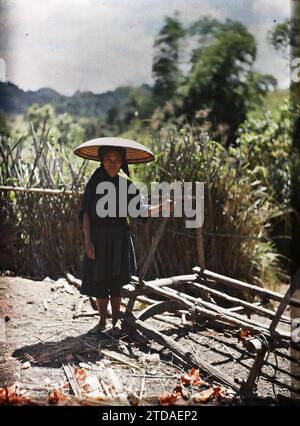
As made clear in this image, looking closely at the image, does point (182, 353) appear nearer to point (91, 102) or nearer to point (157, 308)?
point (157, 308)

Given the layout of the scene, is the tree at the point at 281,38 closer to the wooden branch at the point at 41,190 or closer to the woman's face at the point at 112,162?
the wooden branch at the point at 41,190

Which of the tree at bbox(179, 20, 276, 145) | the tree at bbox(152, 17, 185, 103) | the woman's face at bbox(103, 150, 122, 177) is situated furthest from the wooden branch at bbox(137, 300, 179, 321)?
the tree at bbox(152, 17, 185, 103)

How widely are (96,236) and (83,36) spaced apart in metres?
2.01

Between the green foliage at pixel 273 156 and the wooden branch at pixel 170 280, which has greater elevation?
the green foliage at pixel 273 156

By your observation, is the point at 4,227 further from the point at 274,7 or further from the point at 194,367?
→ the point at 274,7

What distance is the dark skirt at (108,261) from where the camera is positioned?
3.34 m

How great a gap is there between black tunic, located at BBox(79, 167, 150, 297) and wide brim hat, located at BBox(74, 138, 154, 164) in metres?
0.13

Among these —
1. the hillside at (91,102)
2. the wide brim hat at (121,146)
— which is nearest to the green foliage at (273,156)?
the wide brim hat at (121,146)

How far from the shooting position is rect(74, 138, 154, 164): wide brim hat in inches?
121

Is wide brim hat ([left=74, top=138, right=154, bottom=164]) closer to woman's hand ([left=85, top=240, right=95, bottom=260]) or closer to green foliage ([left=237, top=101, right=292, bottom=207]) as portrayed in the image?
woman's hand ([left=85, top=240, right=95, bottom=260])

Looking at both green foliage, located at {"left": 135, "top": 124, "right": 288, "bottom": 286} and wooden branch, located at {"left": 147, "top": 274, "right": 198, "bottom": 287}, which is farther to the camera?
green foliage, located at {"left": 135, "top": 124, "right": 288, "bottom": 286}

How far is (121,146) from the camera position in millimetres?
3062

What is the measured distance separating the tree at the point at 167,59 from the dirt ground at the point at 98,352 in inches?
418

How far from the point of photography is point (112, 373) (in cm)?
286
